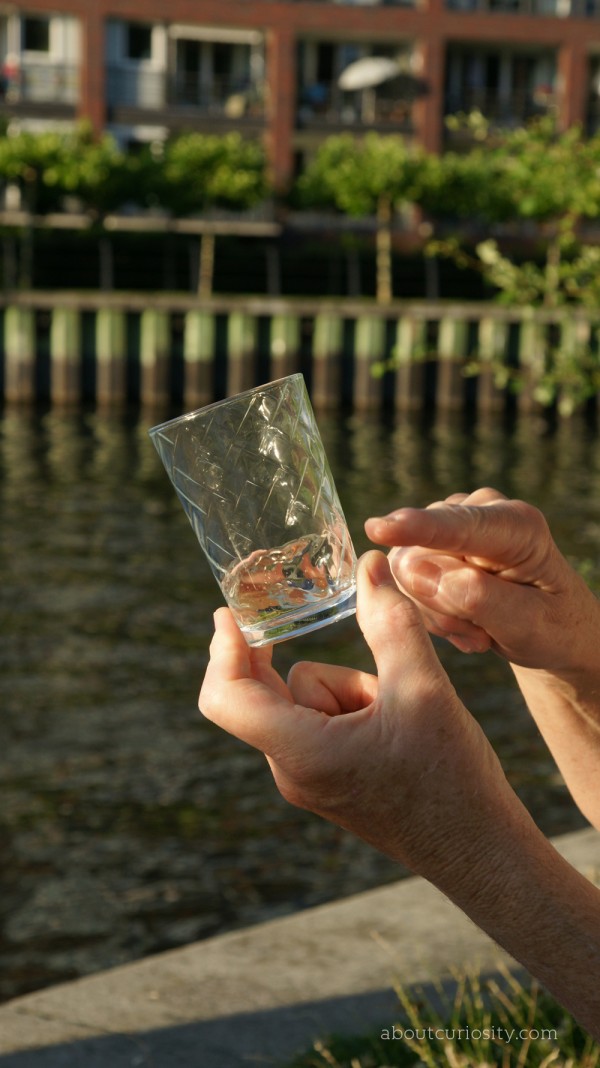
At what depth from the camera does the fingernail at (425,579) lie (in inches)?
70.1

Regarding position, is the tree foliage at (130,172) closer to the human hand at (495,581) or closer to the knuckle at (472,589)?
the human hand at (495,581)

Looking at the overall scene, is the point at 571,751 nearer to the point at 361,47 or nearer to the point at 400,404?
the point at 400,404

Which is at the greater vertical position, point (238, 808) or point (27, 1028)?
point (27, 1028)

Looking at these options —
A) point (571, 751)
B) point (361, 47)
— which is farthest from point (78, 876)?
point (361, 47)

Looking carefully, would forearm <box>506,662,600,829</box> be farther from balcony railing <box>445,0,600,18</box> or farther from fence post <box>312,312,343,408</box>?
balcony railing <box>445,0,600,18</box>

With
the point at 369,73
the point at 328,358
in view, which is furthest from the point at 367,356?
the point at 369,73

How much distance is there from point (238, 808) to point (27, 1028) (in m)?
4.25

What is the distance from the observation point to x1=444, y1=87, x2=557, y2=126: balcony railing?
4359 centimetres

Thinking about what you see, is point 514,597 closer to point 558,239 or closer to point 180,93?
point 558,239

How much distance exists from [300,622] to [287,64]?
4191 centimetres

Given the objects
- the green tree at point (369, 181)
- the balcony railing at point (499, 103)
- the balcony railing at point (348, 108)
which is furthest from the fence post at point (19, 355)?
the balcony railing at point (499, 103)

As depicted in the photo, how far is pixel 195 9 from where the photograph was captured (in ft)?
135

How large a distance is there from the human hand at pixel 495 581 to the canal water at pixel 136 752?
150 inches

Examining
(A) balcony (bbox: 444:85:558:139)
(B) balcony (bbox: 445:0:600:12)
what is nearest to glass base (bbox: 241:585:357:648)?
(A) balcony (bbox: 444:85:558:139)
